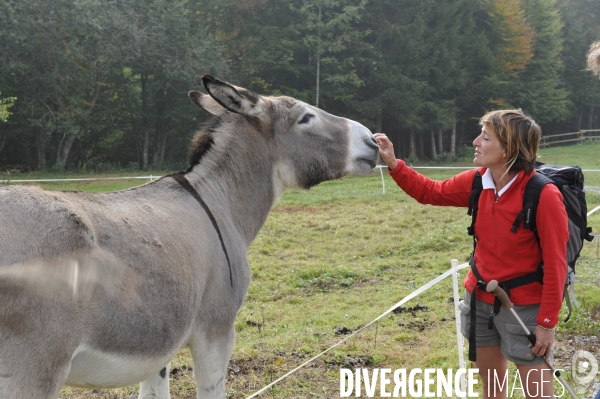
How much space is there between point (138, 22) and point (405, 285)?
→ 88.9 ft

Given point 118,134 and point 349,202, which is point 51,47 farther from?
point 349,202

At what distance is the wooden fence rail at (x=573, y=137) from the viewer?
5216cm

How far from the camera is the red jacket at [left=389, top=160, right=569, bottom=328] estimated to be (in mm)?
3375

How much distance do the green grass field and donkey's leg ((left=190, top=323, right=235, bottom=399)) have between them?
172 cm

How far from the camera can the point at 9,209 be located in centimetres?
274

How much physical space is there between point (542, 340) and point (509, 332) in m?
0.23

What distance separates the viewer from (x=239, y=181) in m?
4.15

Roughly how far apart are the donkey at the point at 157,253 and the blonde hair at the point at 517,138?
3.39 ft

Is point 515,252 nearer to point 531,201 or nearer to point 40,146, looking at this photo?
point 531,201

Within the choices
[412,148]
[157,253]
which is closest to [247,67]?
[412,148]

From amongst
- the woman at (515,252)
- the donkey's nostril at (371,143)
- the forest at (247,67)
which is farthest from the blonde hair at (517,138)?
the forest at (247,67)

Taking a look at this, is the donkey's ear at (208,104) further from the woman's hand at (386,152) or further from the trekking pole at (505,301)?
the trekking pole at (505,301)

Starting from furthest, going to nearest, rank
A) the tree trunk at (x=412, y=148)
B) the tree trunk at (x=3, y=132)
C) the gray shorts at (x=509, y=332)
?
the tree trunk at (x=412, y=148) → the tree trunk at (x=3, y=132) → the gray shorts at (x=509, y=332)

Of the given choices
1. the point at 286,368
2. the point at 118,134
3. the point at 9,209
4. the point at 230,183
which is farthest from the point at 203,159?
Answer: the point at 118,134
